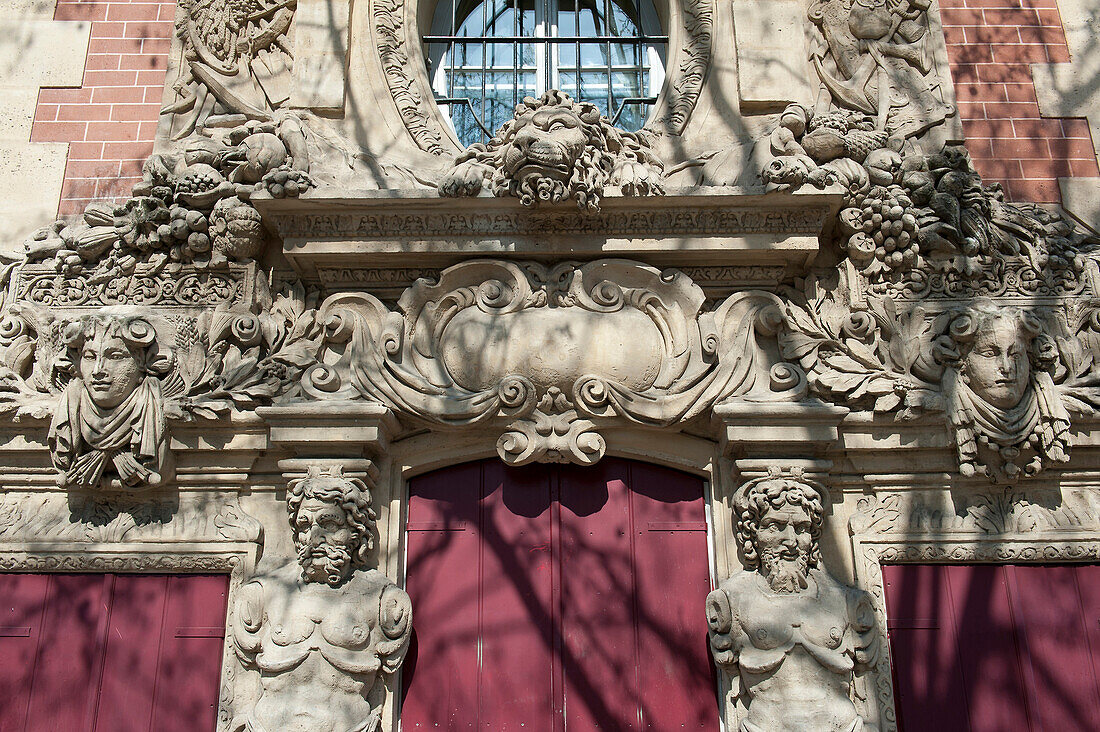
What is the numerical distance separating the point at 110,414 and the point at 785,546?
10.6 ft

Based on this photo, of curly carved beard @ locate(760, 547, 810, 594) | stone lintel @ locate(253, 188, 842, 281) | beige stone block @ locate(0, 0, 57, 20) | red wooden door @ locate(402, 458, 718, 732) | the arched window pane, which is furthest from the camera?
the arched window pane

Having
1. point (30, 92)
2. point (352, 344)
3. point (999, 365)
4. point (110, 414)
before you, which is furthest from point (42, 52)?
point (999, 365)

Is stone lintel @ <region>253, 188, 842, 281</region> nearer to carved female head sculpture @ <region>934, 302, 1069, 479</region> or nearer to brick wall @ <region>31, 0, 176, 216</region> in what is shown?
carved female head sculpture @ <region>934, 302, 1069, 479</region>

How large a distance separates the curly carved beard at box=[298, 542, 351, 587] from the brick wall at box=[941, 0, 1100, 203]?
13.2 feet

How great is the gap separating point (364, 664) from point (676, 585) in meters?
1.52

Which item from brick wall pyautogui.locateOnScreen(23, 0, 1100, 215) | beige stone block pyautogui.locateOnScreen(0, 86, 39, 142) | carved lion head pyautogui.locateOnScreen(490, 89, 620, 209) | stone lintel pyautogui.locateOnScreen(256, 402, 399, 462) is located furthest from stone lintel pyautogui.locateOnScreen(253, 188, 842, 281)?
beige stone block pyautogui.locateOnScreen(0, 86, 39, 142)

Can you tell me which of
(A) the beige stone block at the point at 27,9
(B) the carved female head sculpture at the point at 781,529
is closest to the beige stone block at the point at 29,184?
(A) the beige stone block at the point at 27,9

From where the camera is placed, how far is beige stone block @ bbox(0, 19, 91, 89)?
5297 mm

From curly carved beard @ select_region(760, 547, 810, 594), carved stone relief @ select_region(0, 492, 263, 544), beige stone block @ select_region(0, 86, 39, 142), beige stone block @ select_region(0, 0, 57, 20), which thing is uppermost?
beige stone block @ select_region(0, 0, 57, 20)

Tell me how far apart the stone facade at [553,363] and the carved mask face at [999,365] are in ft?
0.05

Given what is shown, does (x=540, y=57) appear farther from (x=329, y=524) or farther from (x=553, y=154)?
(x=329, y=524)

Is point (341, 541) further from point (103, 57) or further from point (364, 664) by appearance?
point (103, 57)

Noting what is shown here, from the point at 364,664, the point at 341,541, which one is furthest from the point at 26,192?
the point at 364,664

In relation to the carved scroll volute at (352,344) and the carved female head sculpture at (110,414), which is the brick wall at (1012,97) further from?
the carved female head sculpture at (110,414)
